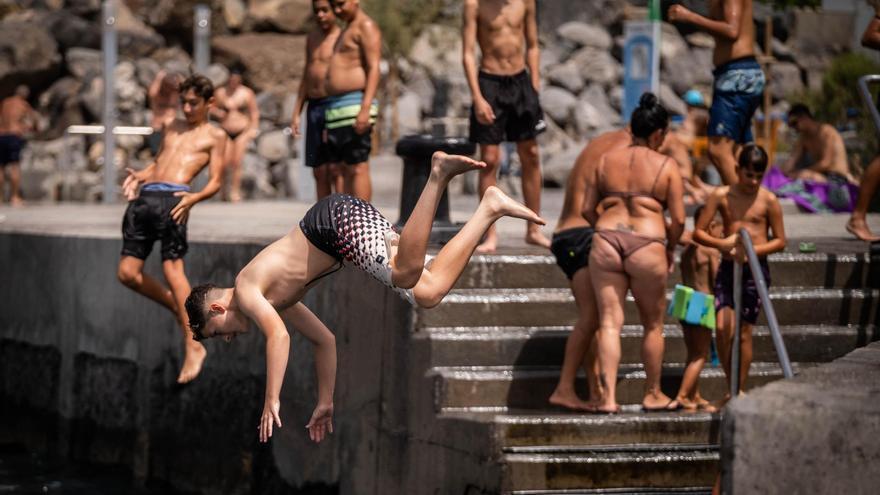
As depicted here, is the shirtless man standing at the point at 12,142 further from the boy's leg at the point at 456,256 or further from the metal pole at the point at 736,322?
the boy's leg at the point at 456,256

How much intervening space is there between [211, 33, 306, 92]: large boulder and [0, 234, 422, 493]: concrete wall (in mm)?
22793

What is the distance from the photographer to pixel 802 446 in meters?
5.46

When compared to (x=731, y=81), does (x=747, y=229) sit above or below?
below

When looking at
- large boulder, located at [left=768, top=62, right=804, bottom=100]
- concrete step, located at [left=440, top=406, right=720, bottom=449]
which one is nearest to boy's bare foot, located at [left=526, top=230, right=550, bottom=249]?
concrete step, located at [left=440, top=406, right=720, bottom=449]

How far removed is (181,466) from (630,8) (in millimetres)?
29202

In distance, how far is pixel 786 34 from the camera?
133ft

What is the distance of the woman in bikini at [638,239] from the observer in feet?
29.1

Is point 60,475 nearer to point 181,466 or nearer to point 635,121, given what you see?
point 181,466

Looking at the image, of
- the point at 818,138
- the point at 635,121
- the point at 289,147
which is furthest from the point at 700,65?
the point at 635,121

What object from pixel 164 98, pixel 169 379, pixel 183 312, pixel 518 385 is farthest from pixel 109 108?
pixel 518 385

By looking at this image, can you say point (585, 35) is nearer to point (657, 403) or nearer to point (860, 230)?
point (860, 230)

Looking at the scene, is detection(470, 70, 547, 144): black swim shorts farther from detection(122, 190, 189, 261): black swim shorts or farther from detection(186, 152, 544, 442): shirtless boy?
detection(186, 152, 544, 442): shirtless boy

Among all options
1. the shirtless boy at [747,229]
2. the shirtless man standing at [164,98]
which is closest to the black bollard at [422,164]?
the shirtless boy at [747,229]

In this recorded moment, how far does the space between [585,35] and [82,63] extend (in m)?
12.3
